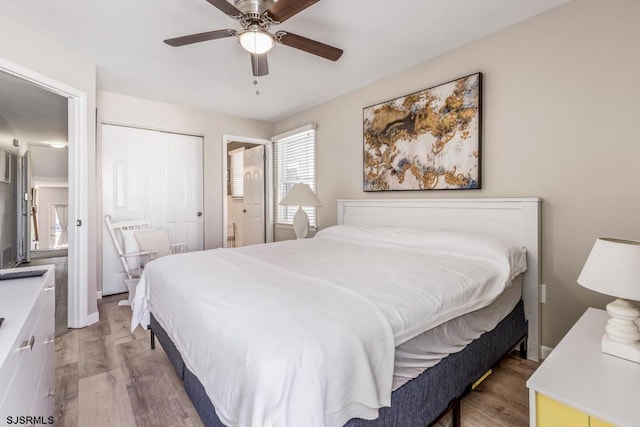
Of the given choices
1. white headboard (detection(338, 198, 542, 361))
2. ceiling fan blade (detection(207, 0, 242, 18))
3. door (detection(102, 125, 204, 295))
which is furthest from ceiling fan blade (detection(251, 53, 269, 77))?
door (detection(102, 125, 204, 295))

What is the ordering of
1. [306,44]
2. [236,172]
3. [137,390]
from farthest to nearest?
[236,172] < [306,44] < [137,390]

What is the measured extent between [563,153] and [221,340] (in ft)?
7.70

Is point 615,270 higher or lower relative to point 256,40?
lower

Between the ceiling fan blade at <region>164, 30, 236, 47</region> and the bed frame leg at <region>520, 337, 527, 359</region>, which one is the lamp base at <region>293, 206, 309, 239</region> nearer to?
the ceiling fan blade at <region>164, 30, 236, 47</region>

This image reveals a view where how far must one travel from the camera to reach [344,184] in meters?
3.61

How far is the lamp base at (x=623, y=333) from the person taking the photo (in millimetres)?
1107

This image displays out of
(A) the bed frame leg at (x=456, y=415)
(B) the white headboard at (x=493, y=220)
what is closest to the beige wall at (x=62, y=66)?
(B) the white headboard at (x=493, y=220)

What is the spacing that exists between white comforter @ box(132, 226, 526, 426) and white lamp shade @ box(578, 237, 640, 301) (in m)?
0.48

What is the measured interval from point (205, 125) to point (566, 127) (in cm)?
397

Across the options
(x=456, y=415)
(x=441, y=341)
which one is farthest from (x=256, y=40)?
(x=456, y=415)

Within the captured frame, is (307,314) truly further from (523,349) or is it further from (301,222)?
(301,222)

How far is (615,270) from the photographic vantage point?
3.57ft

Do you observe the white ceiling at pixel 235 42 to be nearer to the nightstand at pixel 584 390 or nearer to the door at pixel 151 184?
the door at pixel 151 184

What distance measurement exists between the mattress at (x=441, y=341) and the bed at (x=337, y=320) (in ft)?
0.05
